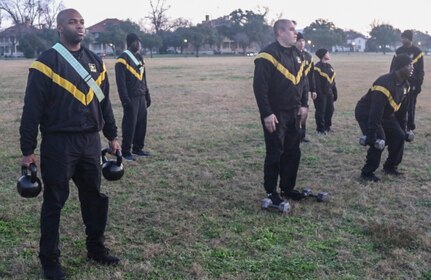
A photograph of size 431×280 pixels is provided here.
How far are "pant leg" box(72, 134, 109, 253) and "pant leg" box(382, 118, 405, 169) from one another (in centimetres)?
435

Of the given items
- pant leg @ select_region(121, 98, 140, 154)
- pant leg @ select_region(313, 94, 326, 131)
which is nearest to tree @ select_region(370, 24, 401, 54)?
pant leg @ select_region(313, 94, 326, 131)

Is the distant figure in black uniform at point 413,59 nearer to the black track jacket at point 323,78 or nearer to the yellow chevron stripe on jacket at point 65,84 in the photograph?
the black track jacket at point 323,78

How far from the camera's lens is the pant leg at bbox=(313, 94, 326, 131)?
11.0 metres

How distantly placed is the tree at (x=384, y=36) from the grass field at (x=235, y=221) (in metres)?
94.1

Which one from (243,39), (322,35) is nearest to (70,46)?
(243,39)

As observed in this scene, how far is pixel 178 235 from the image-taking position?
523 centimetres

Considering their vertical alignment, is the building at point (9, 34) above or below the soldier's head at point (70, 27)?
above

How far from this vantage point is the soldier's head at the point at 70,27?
13.3 feet

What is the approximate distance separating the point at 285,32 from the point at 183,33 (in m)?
76.8

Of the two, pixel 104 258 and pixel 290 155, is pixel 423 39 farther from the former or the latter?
pixel 104 258

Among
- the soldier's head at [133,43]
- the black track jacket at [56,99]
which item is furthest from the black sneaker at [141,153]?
the black track jacket at [56,99]

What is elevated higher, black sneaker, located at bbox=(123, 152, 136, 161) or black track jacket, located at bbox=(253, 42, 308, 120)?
black track jacket, located at bbox=(253, 42, 308, 120)

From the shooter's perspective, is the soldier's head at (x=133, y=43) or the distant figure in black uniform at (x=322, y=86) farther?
the distant figure in black uniform at (x=322, y=86)

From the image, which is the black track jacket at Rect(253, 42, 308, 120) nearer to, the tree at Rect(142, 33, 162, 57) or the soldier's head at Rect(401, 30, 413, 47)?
the soldier's head at Rect(401, 30, 413, 47)
